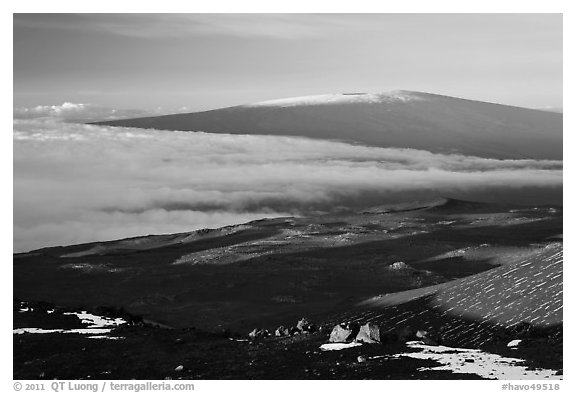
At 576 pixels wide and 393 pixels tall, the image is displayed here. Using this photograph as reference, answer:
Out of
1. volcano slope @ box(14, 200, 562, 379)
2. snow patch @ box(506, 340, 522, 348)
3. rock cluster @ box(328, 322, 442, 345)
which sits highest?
rock cluster @ box(328, 322, 442, 345)

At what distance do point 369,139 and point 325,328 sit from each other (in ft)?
497

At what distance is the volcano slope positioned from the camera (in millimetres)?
44391

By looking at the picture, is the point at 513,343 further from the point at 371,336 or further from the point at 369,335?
the point at 369,335

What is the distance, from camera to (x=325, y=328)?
4953 centimetres

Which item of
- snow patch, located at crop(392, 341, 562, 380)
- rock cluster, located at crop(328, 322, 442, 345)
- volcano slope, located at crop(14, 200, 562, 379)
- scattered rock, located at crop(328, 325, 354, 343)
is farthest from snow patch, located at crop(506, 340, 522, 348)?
scattered rock, located at crop(328, 325, 354, 343)

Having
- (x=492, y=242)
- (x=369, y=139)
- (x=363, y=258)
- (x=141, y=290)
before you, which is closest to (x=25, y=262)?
(x=141, y=290)

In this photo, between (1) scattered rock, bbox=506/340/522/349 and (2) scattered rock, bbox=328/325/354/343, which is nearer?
(1) scattered rock, bbox=506/340/522/349

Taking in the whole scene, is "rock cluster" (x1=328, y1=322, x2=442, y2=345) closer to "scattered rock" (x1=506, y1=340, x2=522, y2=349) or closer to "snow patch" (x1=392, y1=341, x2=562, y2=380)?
"snow patch" (x1=392, y1=341, x2=562, y2=380)

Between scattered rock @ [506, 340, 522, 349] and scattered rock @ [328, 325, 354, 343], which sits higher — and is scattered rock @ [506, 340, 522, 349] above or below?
below

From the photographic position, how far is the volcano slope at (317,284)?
44.4 meters
